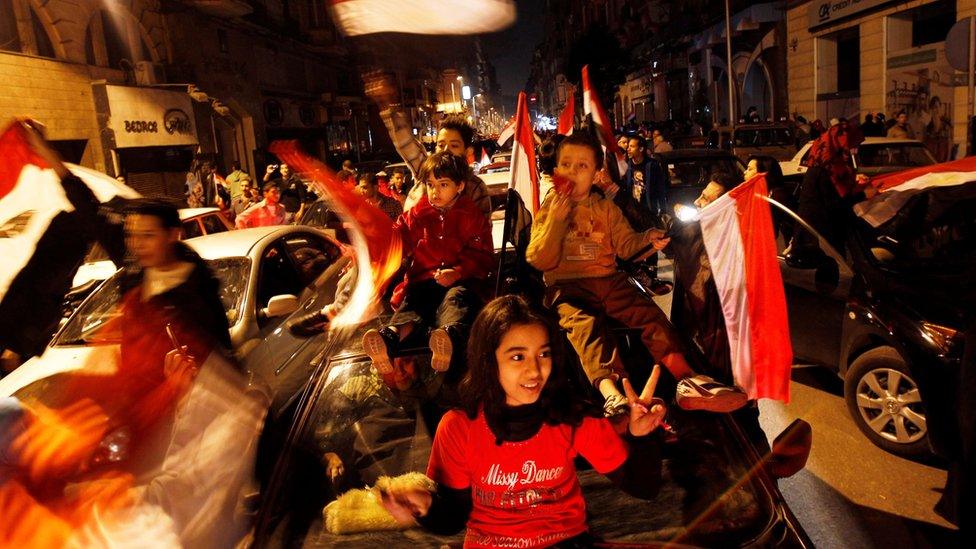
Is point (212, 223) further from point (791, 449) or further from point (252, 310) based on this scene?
point (791, 449)

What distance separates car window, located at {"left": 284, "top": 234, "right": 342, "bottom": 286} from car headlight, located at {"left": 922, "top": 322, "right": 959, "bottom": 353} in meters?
5.11

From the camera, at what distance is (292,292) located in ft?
21.7

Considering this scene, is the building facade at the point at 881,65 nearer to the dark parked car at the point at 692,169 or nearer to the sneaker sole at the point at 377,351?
the dark parked car at the point at 692,169

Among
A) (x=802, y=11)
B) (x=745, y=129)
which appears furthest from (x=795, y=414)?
(x=802, y=11)

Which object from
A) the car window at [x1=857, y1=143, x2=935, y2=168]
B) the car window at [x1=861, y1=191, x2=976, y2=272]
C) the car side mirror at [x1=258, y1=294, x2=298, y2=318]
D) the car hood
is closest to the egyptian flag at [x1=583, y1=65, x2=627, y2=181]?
the car window at [x1=861, y1=191, x2=976, y2=272]

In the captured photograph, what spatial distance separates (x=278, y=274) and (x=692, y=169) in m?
7.27

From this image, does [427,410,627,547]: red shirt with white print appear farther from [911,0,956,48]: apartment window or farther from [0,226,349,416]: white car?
A: [911,0,956,48]: apartment window

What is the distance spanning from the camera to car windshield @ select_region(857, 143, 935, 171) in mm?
10656

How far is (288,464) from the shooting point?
9.07 ft

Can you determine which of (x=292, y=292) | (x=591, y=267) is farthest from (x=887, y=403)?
(x=292, y=292)

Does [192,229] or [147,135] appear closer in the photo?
[192,229]

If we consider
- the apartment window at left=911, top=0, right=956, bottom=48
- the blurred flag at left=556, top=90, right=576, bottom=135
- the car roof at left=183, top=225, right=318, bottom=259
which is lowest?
the car roof at left=183, top=225, right=318, bottom=259

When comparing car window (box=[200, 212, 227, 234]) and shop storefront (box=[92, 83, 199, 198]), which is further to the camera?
shop storefront (box=[92, 83, 199, 198])

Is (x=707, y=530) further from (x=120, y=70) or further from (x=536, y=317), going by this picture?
(x=120, y=70)
